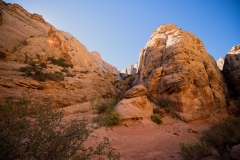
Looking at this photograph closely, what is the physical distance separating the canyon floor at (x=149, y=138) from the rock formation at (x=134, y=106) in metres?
0.49

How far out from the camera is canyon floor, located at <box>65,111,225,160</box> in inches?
176

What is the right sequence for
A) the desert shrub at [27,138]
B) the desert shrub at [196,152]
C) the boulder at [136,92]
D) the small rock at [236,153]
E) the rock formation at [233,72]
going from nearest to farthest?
1. the desert shrub at [27,138]
2. the small rock at [236,153]
3. the desert shrub at [196,152]
4. the boulder at [136,92]
5. the rock formation at [233,72]

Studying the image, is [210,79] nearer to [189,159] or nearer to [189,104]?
[189,104]

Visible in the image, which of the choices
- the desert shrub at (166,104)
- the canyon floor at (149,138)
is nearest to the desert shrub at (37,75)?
the canyon floor at (149,138)

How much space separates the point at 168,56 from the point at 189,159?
10781mm

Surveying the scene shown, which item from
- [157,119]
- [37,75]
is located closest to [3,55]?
[37,75]

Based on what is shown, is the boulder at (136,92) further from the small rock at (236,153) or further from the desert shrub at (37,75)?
the small rock at (236,153)

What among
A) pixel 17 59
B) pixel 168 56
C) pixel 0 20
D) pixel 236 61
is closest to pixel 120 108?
pixel 168 56

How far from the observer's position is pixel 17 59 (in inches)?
520

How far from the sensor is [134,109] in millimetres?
8289

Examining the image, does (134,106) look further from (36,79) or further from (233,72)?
(233,72)

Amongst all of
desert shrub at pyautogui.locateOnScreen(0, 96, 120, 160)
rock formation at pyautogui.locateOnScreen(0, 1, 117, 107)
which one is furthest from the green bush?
desert shrub at pyautogui.locateOnScreen(0, 96, 120, 160)

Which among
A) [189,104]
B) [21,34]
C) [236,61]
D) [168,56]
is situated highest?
[21,34]

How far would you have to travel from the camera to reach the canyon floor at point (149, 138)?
4473 millimetres
